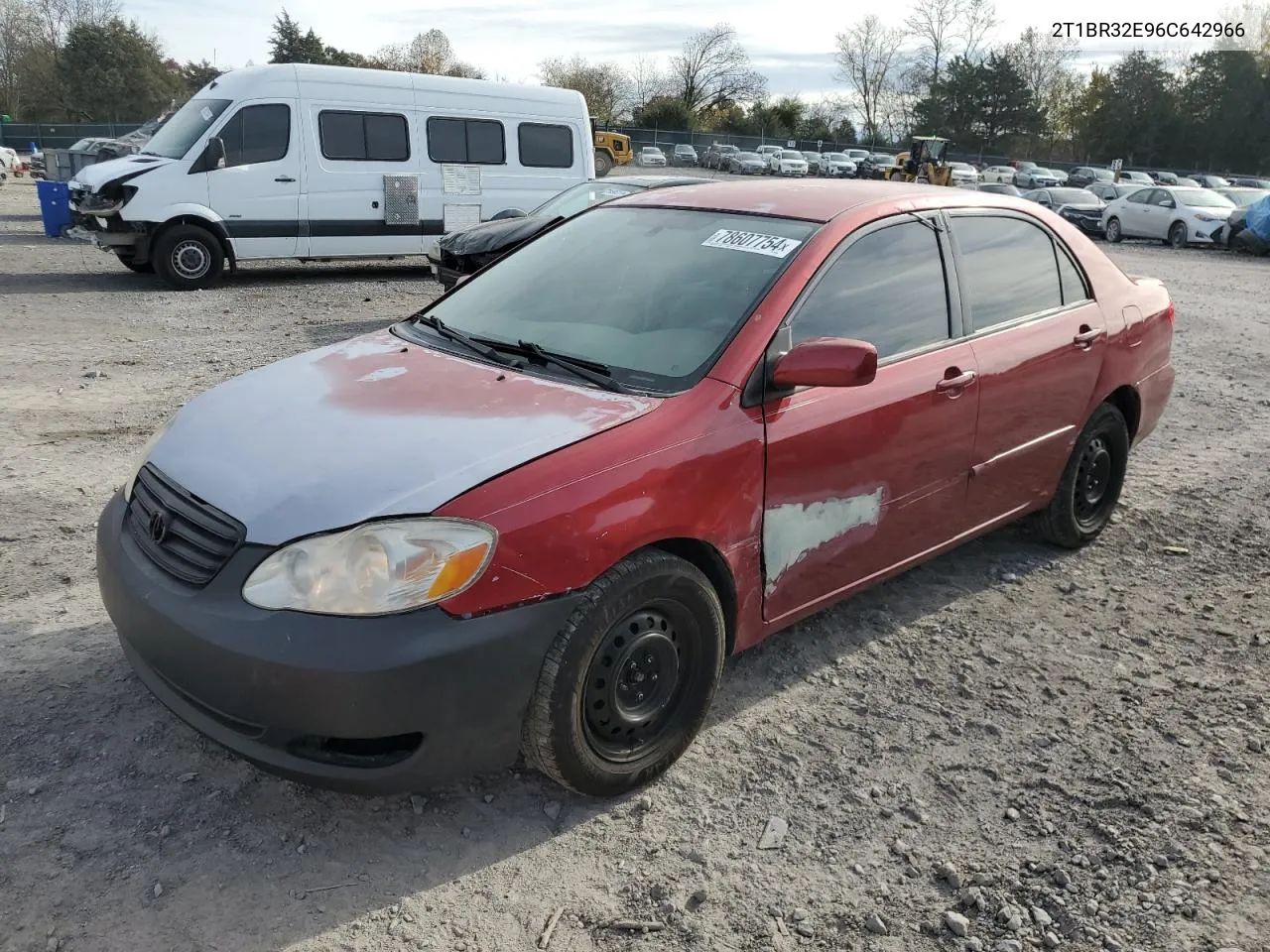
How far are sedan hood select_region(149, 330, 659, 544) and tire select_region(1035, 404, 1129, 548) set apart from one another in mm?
2627

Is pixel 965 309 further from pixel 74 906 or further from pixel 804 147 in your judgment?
pixel 804 147

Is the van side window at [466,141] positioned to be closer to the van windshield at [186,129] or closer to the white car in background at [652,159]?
the van windshield at [186,129]

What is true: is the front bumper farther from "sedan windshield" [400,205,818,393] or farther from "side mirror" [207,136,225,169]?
"side mirror" [207,136,225,169]

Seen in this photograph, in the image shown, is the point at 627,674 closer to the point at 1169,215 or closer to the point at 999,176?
the point at 1169,215

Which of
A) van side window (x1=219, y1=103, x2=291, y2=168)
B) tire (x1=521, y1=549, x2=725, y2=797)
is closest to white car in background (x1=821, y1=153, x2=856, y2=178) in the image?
van side window (x1=219, y1=103, x2=291, y2=168)

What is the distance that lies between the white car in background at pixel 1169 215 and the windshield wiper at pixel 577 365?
25.0m

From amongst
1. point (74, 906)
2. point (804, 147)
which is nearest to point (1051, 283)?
point (74, 906)

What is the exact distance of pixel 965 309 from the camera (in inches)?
154

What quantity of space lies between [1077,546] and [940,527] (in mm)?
1368

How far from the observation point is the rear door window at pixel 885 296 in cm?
338

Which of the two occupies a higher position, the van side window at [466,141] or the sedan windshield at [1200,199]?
the van side window at [466,141]

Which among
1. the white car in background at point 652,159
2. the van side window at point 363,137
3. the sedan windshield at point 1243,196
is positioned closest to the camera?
the van side window at point 363,137

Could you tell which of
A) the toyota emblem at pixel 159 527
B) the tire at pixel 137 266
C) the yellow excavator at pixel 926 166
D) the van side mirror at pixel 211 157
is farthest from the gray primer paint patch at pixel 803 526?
the yellow excavator at pixel 926 166

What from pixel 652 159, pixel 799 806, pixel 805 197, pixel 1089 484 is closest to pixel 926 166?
pixel 1089 484
